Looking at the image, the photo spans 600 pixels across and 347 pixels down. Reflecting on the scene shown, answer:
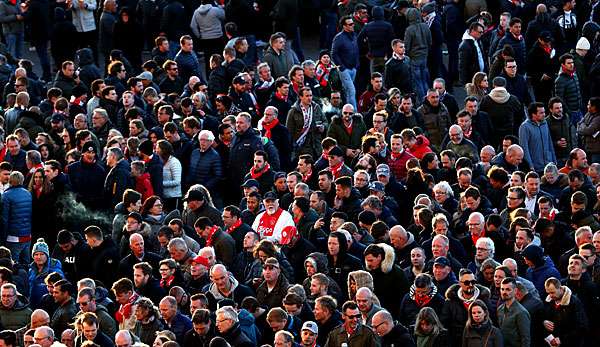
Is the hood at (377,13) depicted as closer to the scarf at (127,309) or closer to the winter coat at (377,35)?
the winter coat at (377,35)

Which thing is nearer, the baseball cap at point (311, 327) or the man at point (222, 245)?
the baseball cap at point (311, 327)

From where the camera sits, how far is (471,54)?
27.6 m

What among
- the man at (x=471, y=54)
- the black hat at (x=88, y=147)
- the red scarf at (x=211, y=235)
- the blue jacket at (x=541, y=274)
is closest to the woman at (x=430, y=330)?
the blue jacket at (x=541, y=274)

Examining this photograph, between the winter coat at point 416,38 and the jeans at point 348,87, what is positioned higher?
the winter coat at point 416,38

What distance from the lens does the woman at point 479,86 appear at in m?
25.6

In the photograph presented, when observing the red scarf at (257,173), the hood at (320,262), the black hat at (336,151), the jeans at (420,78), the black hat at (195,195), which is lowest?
the jeans at (420,78)

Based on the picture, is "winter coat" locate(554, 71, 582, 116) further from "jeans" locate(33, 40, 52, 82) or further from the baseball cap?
the baseball cap

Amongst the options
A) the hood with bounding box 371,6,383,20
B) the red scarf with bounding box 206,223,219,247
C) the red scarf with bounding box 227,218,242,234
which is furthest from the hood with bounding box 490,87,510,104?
the red scarf with bounding box 206,223,219,247

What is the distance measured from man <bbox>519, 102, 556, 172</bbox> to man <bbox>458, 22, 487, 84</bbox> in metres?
3.73

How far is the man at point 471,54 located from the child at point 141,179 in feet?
24.1

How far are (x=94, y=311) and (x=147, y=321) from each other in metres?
0.71

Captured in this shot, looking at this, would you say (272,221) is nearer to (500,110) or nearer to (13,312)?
(13,312)

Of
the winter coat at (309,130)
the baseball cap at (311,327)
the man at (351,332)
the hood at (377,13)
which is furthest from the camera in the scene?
the hood at (377,13)

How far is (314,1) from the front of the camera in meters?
30.8
